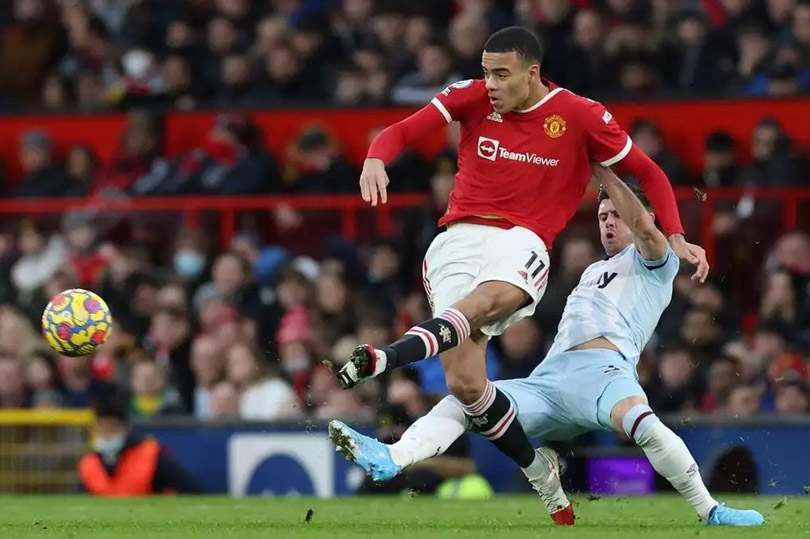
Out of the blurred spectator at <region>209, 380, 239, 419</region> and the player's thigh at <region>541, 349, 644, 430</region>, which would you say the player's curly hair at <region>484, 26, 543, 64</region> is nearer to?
the player's thigh at <region>541, 349, 644, 430</region>

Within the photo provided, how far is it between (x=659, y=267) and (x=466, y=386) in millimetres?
1262

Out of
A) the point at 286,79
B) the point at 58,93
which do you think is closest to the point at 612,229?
the point at 286,79

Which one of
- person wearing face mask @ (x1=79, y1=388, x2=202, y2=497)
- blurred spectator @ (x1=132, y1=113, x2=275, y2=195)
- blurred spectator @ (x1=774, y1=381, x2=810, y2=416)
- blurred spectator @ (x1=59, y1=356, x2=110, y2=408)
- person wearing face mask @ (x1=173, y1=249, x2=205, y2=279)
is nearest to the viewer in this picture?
blurred spectator @ (x1=774, y1=381, x2=810, y2=416)

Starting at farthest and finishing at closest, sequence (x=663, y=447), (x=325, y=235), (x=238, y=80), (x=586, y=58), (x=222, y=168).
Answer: (x=238, y=80) < (x=222, y=168) < (x=325, y=235) < (x=586, y=58) < (x=663, y=447)

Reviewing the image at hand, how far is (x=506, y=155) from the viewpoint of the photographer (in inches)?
388

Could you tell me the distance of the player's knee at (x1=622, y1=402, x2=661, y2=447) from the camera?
30.7 ft

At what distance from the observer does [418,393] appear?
14.4 m

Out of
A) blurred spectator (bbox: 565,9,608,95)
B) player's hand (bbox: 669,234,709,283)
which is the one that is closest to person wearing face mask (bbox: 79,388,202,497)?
blurred spectator (bbox: 565,9,608,95)

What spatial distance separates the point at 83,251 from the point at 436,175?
3.49 metres

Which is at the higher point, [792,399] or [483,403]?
[483,403]

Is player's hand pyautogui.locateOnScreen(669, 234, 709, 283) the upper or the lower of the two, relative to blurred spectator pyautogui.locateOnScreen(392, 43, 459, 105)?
lower

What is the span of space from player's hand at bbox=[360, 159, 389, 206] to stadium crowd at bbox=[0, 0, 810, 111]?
7.24 meters

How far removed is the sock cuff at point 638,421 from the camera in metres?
9.36

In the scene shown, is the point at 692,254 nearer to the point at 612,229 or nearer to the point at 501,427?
the point at 612,229
